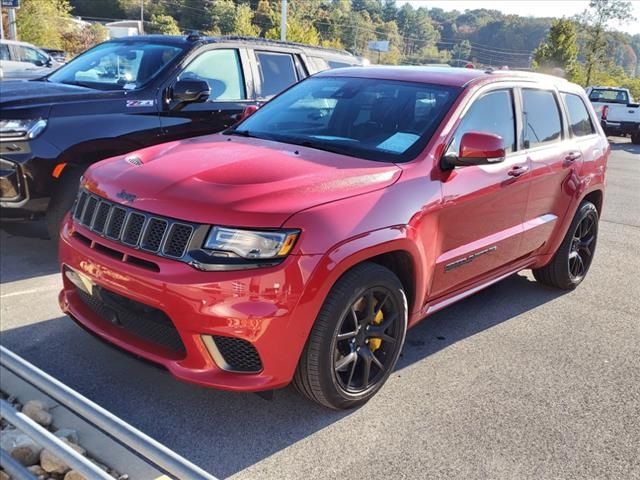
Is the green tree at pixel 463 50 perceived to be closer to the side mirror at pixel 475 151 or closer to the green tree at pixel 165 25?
the green tree at pixel 165 25

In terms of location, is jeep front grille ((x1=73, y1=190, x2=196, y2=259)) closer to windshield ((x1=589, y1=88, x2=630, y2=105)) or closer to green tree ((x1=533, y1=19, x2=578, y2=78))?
windshield ((x1=589, y1=88, x2=630, y2=105))

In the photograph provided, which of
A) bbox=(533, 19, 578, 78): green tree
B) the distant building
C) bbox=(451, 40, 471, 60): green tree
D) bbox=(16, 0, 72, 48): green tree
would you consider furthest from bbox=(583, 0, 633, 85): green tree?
bbox=(451, 40, 471, 60): green tree

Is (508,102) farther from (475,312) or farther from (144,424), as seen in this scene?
(144,424)

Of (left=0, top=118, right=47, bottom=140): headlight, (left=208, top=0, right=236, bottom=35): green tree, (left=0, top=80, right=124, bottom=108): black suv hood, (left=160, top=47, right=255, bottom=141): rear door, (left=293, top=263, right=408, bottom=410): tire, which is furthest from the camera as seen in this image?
(left=208, top=0, right=236, bottom=35): green tree

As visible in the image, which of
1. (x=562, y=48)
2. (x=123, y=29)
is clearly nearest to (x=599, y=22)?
(x=562, y=48)

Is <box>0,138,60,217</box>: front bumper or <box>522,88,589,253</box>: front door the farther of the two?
<box>0,138,60,217</box>: front bumper

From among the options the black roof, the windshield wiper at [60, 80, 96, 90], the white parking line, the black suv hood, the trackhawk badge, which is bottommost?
the white parking line

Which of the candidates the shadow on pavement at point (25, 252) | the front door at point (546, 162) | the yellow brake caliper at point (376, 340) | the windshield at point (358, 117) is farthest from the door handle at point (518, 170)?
the shadow on pavement at point (25, 252)

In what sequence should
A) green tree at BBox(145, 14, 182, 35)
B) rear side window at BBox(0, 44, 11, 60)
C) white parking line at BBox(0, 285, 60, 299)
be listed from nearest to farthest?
1. white parking line at BBox(0, 285, 60, 299)
2. rear side window at BBox(0, 44, 11, 60)
3. green tree at BBox(145, 14, 182, 35)

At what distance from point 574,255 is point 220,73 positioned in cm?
366

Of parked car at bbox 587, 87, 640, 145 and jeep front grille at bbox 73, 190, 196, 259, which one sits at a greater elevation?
jeep front grille at bbox 73, 190, 196, 259

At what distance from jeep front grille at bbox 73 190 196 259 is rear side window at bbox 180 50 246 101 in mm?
2804

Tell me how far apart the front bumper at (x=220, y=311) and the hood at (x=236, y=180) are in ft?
0.77

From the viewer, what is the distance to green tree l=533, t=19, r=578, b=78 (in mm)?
37062
